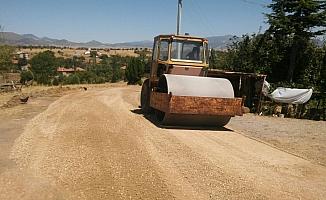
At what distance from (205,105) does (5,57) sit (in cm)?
2051

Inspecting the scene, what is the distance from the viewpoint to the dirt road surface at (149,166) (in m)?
5.44

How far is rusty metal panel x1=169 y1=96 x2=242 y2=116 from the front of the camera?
9.92 meters

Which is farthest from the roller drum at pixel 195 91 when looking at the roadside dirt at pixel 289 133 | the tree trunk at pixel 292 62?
the tree trunk at pixel 292 62

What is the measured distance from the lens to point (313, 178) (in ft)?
21.1

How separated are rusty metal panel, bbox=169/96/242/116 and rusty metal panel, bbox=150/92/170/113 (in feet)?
0.68

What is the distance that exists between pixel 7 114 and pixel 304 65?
569 inches

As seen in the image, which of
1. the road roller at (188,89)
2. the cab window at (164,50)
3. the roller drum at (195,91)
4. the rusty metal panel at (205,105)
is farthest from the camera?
the cab window at (164,50)

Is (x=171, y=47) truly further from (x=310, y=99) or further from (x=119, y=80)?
(x=119, y=80)

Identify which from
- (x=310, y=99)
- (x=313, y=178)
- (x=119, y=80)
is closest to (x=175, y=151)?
(x=313, y=178)

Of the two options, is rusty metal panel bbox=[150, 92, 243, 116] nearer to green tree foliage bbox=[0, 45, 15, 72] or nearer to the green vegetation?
the green vegetation

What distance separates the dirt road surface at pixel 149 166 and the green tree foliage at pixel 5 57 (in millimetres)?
18277

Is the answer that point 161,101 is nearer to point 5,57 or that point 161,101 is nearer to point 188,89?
point 188,89

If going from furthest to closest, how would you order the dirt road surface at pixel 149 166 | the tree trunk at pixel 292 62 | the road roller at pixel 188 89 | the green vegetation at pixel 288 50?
the tree trunk at pixel 292 62 < the green vegetation at pixel 288 50 < the road roller at pixel 188 89 < the dirt road surface at pixel 149 166

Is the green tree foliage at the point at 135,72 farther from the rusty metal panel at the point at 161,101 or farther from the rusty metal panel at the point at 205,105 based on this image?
the rusty metal panel at the point at 205,105
